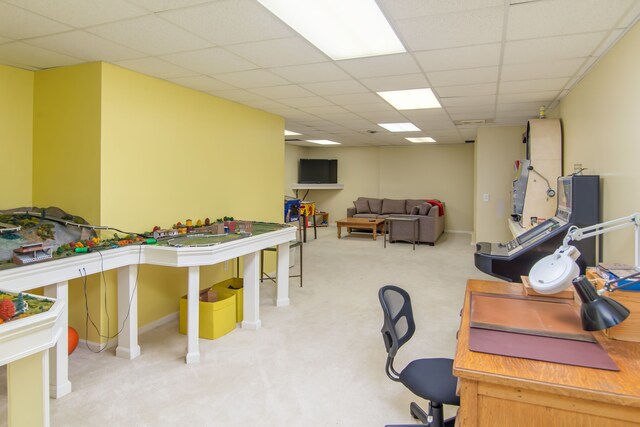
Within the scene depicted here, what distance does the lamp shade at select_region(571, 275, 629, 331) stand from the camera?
136cm

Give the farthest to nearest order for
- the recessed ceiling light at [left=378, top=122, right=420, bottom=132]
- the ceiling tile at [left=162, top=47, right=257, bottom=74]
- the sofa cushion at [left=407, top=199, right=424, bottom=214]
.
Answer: the sofa cushion at [left=407, top=199, right=424, bottom=214], the recessed ceiling light at [left=378, top=122, right=420, bottom=132], the ceiling tile at [left=162, top=47, right=257, bottom=74]

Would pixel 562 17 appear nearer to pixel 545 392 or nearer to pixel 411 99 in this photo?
pixel 545 392

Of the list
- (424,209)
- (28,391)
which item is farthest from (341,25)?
(424,209)

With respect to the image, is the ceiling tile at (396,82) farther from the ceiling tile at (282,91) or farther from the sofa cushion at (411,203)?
the sofa cushion at (411,203)

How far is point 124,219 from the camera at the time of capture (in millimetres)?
3459

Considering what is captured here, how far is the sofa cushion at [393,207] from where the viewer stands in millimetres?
10305

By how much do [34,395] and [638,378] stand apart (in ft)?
7.05

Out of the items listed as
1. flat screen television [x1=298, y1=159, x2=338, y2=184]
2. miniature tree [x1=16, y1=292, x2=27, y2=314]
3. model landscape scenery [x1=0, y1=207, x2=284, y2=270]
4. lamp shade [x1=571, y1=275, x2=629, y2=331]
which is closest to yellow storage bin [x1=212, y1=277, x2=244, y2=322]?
model landscape scenery [x1=0, y1=207, x2=284, y2=270]

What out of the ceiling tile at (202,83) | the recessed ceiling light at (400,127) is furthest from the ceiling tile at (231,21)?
the recessed ceiling light at (400,127)

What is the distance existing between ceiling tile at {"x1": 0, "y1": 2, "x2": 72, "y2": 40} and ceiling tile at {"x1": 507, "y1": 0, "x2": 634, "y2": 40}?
2.72 meters

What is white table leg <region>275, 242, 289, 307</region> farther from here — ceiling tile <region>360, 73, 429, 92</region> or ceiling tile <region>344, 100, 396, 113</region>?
ceiling tile <region>344, 100, 396, 113</region>

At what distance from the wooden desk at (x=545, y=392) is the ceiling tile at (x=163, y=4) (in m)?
2.16

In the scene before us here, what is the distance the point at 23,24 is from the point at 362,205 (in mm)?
8693

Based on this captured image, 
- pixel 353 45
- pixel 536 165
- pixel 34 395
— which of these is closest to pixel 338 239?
pixel 536 165
